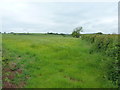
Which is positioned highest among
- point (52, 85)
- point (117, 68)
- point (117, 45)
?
point (117, 45)

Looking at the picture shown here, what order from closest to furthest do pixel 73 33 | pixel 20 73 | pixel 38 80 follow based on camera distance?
pixel 38 80 → pixel 20 73 → pixel 73 33

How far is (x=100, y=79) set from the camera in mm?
6219

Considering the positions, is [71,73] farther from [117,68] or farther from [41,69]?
[117,68]

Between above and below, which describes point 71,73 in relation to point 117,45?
below

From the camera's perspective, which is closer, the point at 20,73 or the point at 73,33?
the point at 20,73

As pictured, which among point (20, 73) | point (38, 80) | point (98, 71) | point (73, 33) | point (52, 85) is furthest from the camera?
point (73, 33)

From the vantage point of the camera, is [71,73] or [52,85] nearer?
[52,85]

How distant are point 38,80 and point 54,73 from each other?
3.74ft

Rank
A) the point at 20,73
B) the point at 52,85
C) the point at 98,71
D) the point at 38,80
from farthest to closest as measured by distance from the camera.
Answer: the point at 98,71 → the point at 20,73 → the point at 38,80 → the point at 52,85

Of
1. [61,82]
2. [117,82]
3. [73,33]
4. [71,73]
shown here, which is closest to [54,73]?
[71,73]

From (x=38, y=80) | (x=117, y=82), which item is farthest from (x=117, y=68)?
(x=38, y=80)

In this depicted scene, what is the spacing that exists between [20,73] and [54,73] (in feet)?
5.14

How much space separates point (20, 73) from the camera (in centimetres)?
677

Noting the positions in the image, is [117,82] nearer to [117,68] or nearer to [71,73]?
[117,68]
